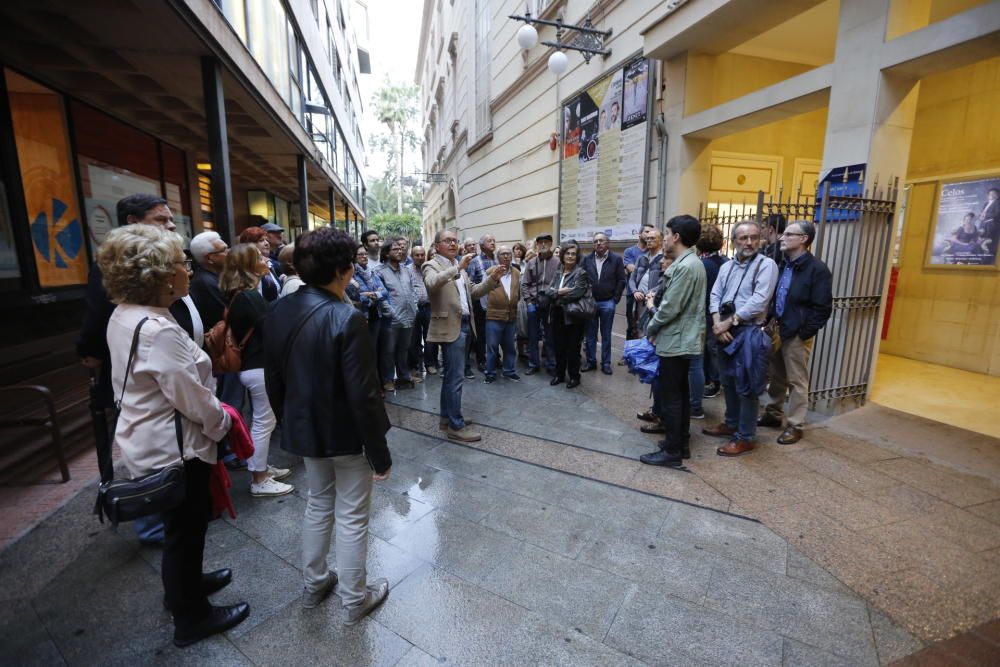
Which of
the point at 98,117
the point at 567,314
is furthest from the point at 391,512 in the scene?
the point at 98,117

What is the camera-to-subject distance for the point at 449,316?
4383 mm

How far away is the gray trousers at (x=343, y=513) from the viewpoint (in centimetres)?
217

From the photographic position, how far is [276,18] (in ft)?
26.6

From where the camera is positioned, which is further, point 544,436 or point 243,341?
point 544,436

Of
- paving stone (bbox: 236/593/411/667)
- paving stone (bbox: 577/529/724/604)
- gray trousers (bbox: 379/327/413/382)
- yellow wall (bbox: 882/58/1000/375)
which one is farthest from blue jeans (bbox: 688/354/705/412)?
yellow wall (bbox: 882/58/1000/375)

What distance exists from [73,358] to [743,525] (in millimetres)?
6883

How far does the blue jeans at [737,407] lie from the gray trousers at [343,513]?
3.29m

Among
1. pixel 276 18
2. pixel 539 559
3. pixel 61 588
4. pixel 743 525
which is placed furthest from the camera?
pixel 276 18

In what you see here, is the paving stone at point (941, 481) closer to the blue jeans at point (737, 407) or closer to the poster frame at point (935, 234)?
the blue jeans at point (737, 407)

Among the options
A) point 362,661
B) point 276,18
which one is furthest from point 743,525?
point 276,18

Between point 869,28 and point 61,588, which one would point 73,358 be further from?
point 869,28

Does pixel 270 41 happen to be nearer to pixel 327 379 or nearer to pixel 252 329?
pixel 252 329

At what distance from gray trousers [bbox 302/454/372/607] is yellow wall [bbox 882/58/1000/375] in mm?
8147

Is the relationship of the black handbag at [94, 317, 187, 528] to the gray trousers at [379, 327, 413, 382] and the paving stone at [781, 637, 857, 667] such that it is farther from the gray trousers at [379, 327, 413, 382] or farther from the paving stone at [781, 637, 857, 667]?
the gray trousers at [379, 327, 413, 382]
